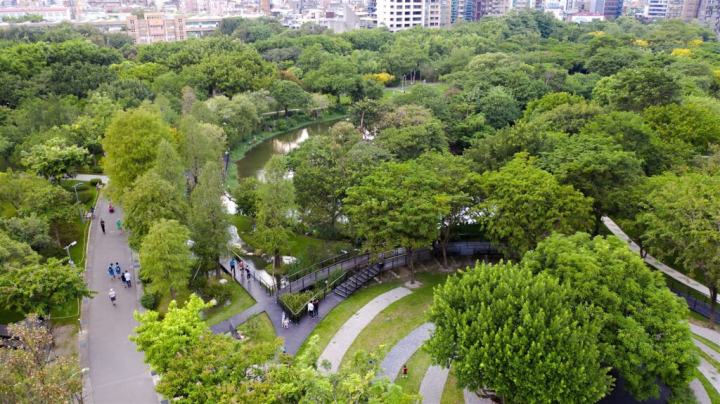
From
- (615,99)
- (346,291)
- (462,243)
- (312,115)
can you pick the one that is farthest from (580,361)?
(312,115)

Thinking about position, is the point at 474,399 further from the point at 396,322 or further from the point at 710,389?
the point at 710,389

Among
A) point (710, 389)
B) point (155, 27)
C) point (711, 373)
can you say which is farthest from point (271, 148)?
point (155, 27)

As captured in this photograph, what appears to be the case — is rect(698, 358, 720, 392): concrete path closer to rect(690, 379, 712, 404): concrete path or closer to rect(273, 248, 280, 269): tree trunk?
rect(690, 379, 712, 404): concrete path

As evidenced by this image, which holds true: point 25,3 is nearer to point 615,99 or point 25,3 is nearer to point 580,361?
point 615,99

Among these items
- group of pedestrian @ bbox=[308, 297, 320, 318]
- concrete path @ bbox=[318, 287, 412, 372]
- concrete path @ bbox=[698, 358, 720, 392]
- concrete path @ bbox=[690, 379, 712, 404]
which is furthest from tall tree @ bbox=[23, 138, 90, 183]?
concrete path @ bbox=[698, 358, 720, 392]

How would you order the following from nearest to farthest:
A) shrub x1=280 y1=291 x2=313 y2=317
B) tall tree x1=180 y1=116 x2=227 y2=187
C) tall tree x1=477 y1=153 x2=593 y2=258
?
shrub x1=280 y1=291 x2=313 y2=317 < tall tree x1=477 y1=153 x2=593 y2=258 < tall tree x1=180 y1=116 x2=227 y2=187
